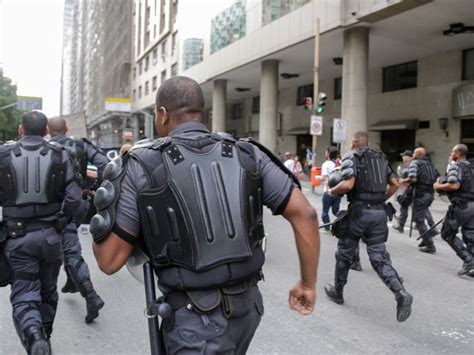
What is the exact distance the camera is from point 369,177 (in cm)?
489

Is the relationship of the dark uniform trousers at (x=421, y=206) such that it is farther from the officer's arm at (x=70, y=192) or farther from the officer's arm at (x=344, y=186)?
the officer's arm at (x=70, y=192)

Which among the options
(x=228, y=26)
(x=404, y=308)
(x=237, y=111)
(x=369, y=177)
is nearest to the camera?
(x=404, y=308)

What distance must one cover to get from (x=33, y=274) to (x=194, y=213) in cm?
207

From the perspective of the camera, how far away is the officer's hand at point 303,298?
202cm

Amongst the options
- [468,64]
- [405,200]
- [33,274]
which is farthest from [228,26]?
[33,274]

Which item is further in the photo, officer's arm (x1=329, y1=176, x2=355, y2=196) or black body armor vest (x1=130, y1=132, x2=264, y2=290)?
officer's arm (x1=329, y1=176, x2=355, y2=196)

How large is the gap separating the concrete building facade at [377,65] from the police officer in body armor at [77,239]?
508 inches

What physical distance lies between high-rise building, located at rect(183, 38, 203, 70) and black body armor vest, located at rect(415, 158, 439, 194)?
25.6 metres

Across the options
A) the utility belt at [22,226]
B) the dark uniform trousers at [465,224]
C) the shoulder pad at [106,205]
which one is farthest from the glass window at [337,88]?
the shoulder pad at [106,205]

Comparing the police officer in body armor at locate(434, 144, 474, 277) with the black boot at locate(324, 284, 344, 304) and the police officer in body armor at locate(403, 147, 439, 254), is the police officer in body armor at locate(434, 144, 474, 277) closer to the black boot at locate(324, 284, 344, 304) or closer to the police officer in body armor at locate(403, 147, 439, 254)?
the police officer in body armor at locate(403, 147, 439, 254)

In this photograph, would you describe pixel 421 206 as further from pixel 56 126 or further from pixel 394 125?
pixel 394 125

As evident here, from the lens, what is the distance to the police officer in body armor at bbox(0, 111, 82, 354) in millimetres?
3256

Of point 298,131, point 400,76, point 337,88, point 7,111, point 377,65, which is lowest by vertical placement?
point 298,131

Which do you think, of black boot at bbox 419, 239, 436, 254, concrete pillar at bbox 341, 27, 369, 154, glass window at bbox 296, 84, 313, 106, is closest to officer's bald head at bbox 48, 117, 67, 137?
black boot at bbox 419, 239, 436, 254
